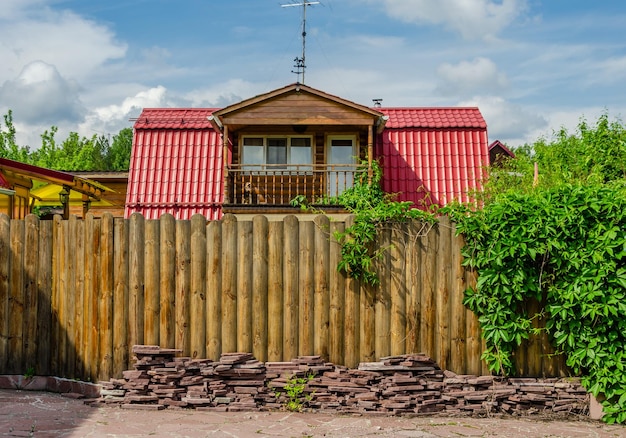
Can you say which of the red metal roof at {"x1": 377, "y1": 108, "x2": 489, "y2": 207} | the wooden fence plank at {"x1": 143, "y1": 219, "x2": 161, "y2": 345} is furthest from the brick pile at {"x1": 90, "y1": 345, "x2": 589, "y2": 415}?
the red metal roof at {"x1": 377, "y1": 108, "x2": 489, "y2": 207}

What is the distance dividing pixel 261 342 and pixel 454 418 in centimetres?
215

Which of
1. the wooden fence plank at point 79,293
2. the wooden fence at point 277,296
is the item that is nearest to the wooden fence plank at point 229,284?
the wooden fence at point 277,296

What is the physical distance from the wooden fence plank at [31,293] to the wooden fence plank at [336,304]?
337 centimetres

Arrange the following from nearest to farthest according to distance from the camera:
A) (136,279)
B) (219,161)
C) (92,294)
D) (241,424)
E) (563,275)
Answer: (241,424) → (563,275) → (136,279) → (92,294) → (219,161)

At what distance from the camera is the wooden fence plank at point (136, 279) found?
23.7 feet

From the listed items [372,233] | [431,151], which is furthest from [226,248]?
[431,151]

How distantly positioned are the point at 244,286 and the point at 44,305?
2368mm

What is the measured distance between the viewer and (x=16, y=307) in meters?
7.56

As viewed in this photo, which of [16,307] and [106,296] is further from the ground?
[106,296]

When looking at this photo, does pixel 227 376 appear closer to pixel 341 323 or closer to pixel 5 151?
pixel 341 323

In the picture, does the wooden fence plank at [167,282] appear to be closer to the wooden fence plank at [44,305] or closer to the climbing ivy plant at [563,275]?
the wooden fence plank at [44,305]

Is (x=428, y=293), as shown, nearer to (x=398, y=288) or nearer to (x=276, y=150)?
(x=398, y=288)

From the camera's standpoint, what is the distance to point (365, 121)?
17234 mm

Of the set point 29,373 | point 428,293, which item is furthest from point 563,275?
point 29,373
